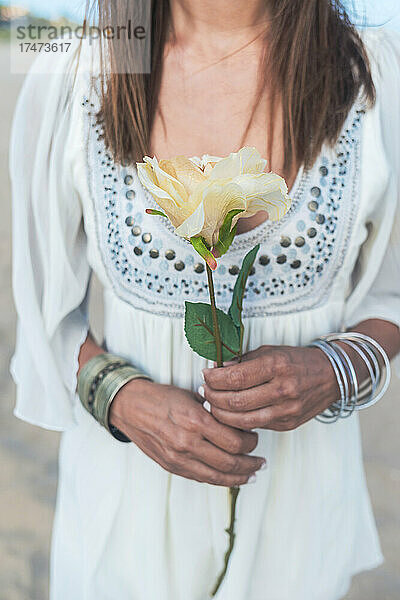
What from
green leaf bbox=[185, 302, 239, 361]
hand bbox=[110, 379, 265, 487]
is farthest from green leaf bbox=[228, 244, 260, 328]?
hand bbox=[110, 379, 265, 487]

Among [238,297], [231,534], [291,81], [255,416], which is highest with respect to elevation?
[291,81]

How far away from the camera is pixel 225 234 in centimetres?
44

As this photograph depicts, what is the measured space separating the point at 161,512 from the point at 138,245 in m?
0.27

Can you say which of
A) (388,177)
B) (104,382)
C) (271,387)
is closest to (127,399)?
(104,382)

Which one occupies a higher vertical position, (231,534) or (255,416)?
(255,416)

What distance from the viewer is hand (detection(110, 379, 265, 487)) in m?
0.57

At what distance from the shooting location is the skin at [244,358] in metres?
0.56

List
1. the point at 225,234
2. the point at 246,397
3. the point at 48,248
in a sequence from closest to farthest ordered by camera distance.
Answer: the point at 225,234, the point at 246,397, the point at 48,248

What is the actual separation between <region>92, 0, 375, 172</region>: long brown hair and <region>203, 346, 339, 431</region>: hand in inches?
6.7

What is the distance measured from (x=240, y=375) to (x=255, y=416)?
0.15ft

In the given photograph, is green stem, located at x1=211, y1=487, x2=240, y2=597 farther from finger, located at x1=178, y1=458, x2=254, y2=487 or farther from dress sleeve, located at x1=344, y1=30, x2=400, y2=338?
dress sleeve, located at x1=344, y1=30, x2=400, y2=338

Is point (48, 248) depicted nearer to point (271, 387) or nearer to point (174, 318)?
point (174, 318)

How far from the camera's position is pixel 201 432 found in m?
0.57

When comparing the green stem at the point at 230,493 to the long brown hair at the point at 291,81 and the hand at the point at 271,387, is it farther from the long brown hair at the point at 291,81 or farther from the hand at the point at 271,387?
the long brown hair at the point at 291,81
